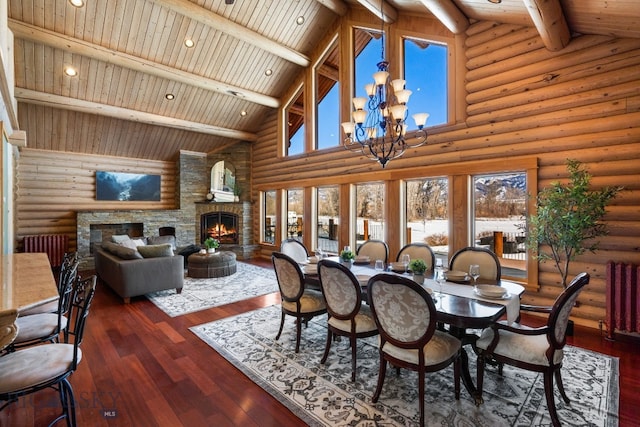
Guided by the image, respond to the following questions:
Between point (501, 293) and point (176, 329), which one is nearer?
point (501, 293)

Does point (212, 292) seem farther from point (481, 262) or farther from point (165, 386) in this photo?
point (481, 262)

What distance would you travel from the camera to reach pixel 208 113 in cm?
799

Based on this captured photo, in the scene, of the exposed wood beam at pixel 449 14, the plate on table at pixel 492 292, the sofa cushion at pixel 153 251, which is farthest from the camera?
the sofa cushion at pixel 153 251

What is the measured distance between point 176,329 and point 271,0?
6.22m

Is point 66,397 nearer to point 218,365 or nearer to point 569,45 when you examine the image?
point 218,365

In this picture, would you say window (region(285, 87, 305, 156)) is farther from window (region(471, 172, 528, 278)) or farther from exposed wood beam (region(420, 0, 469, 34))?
window (region(471, 172, 528, 278))

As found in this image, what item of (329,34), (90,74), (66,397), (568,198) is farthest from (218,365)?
(329,34)

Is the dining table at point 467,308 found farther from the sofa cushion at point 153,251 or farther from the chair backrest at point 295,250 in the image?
the sofa cushion at point 153,251

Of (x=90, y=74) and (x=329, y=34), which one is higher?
(x=329, y=34)

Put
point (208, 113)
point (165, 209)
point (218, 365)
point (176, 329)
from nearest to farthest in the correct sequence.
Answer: point (218, 365) < point (176, 329) < point (208, 113) < point (165, 209)

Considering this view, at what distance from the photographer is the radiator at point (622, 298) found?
3336 mm

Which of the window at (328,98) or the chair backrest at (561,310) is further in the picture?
the window at (328,98)

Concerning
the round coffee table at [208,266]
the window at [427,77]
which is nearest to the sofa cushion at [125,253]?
the round coffee table at [208,266]

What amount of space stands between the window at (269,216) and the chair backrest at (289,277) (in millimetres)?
5621
